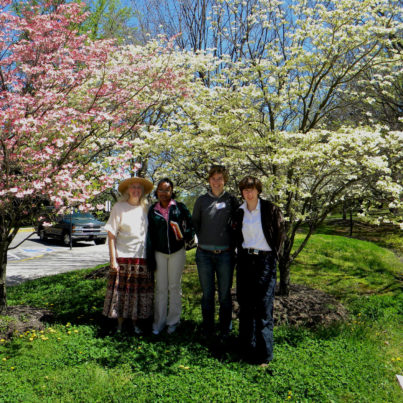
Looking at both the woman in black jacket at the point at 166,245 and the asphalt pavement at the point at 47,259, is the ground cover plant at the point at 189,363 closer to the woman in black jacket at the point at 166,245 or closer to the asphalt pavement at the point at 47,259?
the woman in black jacket at the point at 166,245

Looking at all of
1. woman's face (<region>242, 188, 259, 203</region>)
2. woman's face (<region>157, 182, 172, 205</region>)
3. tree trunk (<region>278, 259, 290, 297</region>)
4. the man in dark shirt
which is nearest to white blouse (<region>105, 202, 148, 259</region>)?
woman's face (<region>157, 182, 172, 205</region>)

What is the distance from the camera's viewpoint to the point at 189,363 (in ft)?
11.6

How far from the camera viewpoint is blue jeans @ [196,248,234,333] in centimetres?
383

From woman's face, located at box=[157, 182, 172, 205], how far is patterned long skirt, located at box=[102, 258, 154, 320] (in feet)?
2.51

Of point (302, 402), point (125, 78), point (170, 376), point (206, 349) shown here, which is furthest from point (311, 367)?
point (125, 78)

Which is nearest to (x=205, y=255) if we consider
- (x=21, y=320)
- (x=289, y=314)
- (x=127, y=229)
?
(x=127, y=229)

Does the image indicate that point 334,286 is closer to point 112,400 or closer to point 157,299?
point 157,299

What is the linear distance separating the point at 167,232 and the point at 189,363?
140cm

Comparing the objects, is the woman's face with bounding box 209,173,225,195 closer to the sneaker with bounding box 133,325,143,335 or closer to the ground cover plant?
the ground cover plant

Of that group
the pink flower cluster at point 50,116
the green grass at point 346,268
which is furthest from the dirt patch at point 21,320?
the green grass at point 346,268

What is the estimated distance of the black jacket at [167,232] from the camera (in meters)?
3.99

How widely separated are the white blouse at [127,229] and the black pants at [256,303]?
3.98ft

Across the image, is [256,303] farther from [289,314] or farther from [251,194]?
[289,314]

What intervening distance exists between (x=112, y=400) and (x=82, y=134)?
3.19 meters
